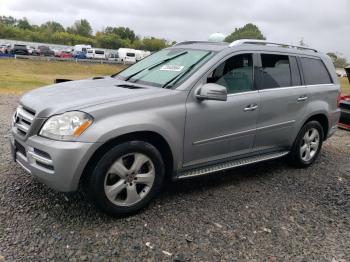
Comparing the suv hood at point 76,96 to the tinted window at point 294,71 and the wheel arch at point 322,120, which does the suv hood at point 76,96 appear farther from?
the wheel arch at point 322,120

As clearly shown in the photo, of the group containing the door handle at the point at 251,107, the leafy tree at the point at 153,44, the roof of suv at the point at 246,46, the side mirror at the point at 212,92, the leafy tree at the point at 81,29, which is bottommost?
the door handle at the point at 251,107

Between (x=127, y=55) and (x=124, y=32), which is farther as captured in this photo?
(x=124, y=32)

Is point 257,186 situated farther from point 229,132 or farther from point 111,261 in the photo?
point 111,261

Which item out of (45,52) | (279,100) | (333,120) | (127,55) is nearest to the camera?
→ (279,100)

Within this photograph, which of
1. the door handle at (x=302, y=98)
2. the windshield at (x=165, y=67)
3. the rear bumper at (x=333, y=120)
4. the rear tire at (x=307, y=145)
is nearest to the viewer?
the windshield at (x=165, y=67)

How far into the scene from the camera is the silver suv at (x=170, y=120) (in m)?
3.31

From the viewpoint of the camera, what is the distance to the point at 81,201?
12.7 feet

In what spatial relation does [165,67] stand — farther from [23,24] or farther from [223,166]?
[23,24]

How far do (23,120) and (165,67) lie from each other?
1670 mm

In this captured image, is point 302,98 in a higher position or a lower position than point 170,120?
higher

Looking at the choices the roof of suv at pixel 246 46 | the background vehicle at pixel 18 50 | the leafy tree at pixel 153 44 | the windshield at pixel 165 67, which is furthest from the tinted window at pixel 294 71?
the leafy tree at pixel 153 44

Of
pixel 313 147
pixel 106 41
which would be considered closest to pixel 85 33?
pixel 106 41

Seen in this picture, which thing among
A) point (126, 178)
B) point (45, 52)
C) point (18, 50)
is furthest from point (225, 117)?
point (45, 52)

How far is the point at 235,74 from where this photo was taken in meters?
4.38
